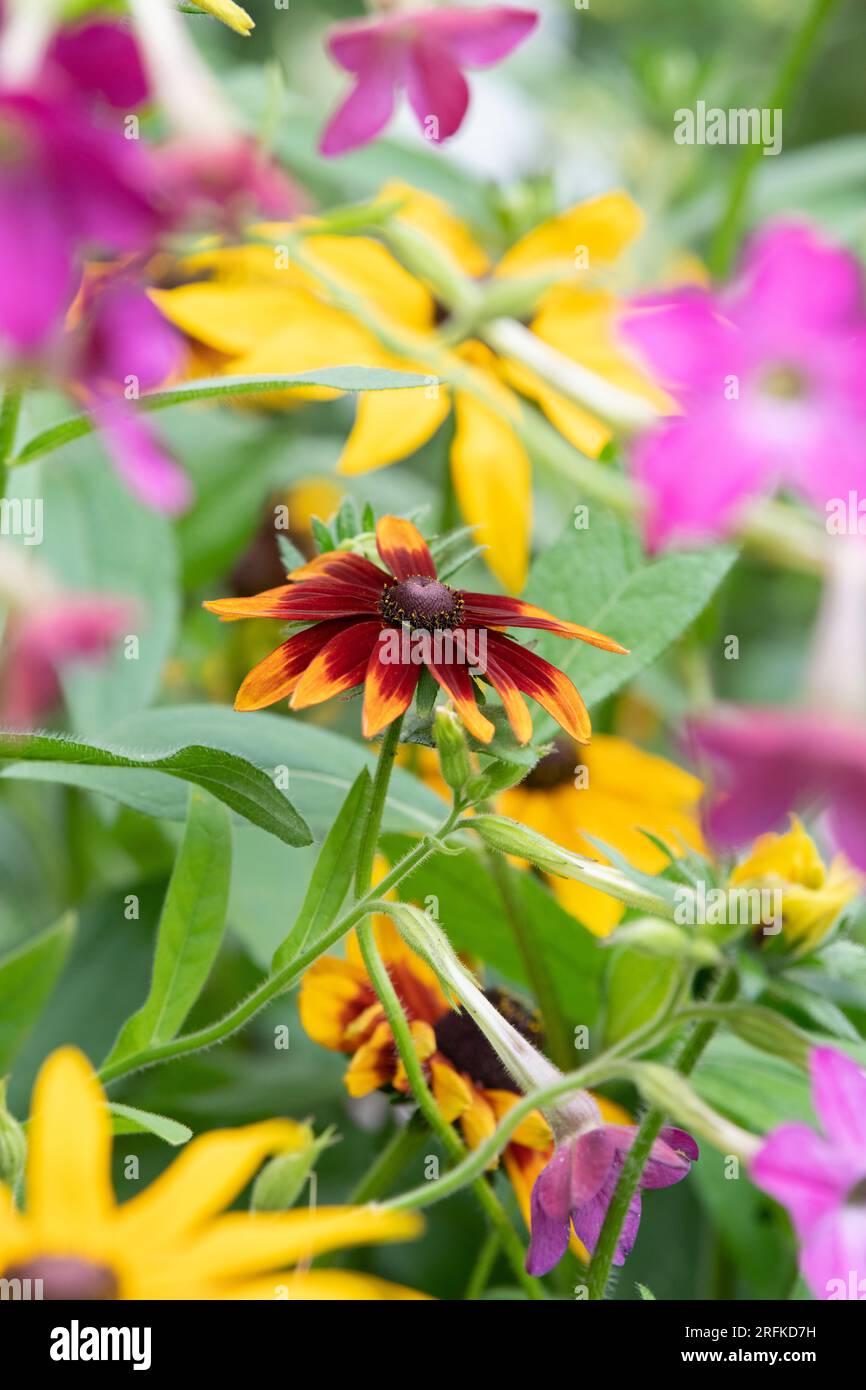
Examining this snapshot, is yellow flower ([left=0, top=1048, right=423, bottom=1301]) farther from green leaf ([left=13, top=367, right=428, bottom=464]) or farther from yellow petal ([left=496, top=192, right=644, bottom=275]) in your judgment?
yellow petal ([left=496, top=192, right=644, bottom=275])

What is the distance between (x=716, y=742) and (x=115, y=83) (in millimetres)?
123

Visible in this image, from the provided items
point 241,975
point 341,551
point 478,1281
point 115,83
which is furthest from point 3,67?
point 241,975

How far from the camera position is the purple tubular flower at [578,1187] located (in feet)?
0.97

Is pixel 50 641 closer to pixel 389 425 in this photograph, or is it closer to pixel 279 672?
pixel 279 672

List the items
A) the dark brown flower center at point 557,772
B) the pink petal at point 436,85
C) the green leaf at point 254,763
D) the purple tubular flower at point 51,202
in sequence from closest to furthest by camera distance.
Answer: the purple tubular flower at point 51,202 < the pink petal at point 436,85 < the green leaf at point 254,763 < the dark brown flower center at point 557,772

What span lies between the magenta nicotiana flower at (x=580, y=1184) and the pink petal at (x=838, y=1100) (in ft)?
0.20

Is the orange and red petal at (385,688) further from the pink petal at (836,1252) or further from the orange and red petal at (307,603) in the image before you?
the pink petal at (836,1252)

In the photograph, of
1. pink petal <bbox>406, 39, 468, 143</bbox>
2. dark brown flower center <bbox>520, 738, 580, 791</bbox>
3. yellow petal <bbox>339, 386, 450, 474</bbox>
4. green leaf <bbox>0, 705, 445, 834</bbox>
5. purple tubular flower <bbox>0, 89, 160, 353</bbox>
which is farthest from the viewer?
dark brown flower center <bbox>520, 738, 580, 791</bbox>

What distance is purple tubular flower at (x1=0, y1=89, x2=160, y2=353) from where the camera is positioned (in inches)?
6.4

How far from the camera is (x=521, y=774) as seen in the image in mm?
317

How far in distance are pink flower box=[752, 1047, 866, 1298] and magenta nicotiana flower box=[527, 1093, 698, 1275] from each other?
2.1 inches

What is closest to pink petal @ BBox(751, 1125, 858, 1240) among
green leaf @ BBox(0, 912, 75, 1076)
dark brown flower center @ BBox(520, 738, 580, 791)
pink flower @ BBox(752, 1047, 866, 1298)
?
pink flower @ BBox(752, 1047, 866, 1298)

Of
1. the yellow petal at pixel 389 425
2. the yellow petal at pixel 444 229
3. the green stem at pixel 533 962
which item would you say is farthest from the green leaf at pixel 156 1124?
the yellow petal at pixel 444 229

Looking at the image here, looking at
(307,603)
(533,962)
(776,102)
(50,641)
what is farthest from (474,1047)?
(776,102)
